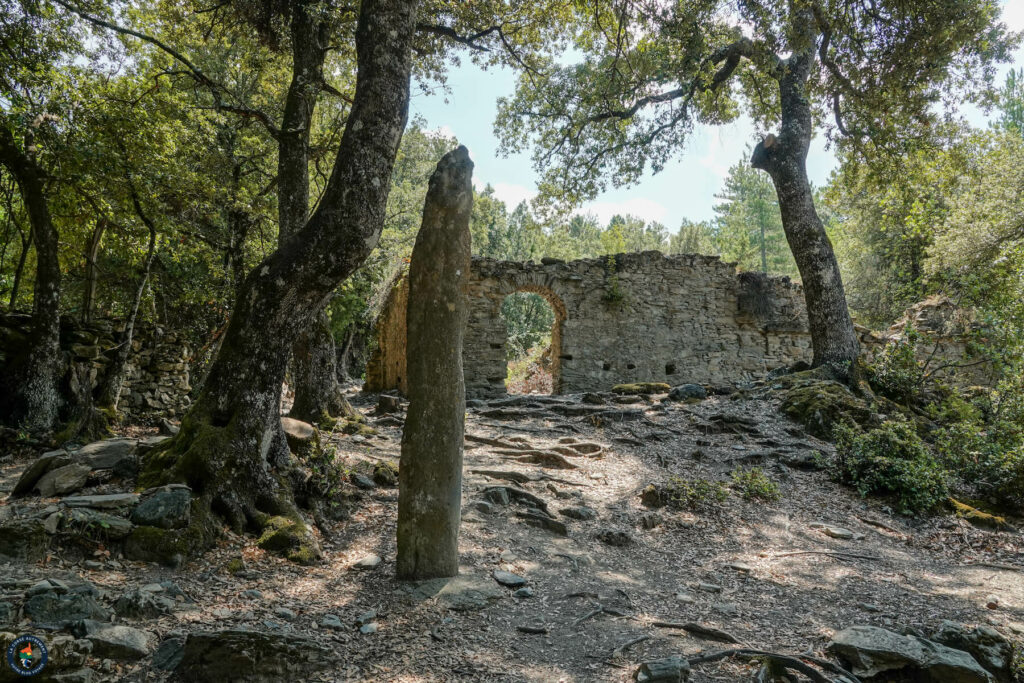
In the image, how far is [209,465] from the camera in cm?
455

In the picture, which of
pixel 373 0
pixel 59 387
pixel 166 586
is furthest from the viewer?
pixel 59 387

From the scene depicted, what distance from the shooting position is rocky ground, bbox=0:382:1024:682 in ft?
9.73

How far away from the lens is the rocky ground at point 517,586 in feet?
9.73

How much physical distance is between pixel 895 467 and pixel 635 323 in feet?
25.5

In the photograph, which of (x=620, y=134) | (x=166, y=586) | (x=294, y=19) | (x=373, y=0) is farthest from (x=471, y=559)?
(x=620, y=134)

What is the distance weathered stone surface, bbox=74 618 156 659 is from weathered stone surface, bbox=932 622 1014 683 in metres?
4.53

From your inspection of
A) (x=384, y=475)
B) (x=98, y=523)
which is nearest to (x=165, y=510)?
(x=98, y=523)

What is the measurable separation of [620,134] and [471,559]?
11502 millimetres

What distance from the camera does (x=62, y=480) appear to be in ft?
15.2

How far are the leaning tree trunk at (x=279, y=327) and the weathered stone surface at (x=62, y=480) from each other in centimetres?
47

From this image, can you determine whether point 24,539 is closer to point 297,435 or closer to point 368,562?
point 368,562

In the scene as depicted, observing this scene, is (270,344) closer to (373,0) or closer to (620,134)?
(373,0)

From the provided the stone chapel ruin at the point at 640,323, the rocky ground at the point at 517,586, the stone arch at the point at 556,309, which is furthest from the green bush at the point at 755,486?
the stone arch at the point at 556,309

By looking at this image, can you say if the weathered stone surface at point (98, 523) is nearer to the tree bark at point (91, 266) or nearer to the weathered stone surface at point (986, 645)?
the weathered stone surface at point (986, 645)
